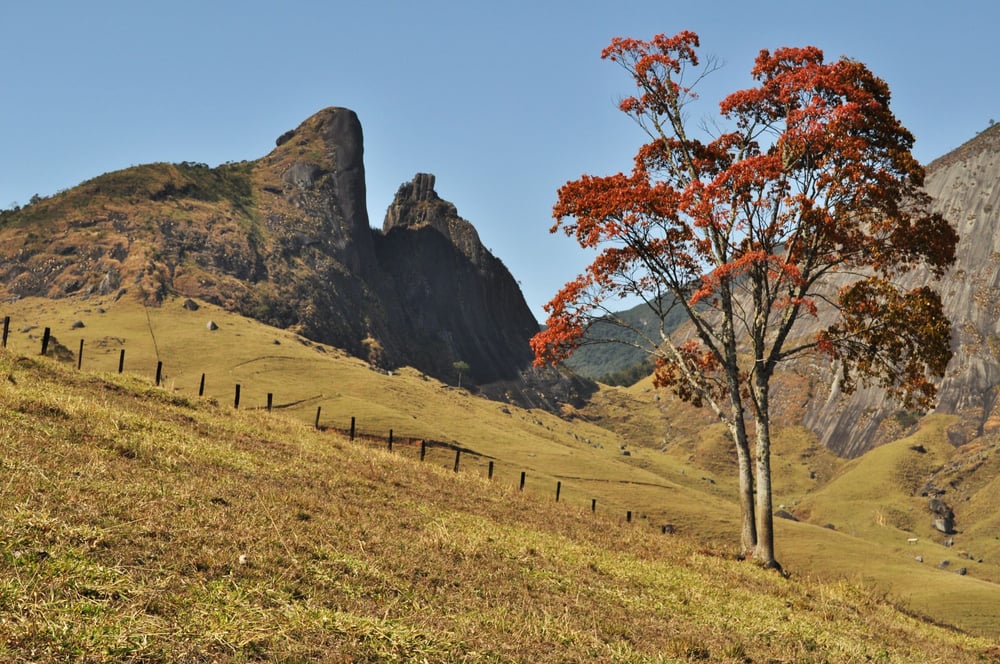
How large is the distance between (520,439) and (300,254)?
6408 cm

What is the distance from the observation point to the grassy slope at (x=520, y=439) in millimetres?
31891

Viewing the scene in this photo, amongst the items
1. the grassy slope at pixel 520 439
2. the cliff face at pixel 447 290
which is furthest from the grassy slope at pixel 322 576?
the cliff face at pixel 447 290

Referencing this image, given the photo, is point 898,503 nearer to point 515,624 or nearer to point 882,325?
point 882,325

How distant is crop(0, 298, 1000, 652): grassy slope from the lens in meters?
31.9

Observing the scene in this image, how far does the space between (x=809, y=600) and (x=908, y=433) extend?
98001 millimetres

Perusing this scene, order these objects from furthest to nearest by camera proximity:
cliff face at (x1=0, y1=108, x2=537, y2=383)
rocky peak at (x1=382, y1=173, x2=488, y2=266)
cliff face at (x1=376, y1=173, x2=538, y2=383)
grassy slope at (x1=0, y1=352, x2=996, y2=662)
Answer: rocky peak at (x1=382, y1=173, x2=488, y2=266), cliff face at (x1=376, y1=173, x2=538, y2=383), cliff face at (x1=0, y1=108, x2=537, y2=383), grassy slope at (x1=0, y1=352, x2=996, y2=662)

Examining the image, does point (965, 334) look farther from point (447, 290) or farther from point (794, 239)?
point (794, 239)

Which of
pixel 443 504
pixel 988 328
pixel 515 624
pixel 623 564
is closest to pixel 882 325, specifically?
pixel 623 564

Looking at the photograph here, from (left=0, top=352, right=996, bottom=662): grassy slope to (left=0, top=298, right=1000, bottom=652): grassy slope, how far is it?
3460 mm

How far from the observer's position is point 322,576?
931 cm

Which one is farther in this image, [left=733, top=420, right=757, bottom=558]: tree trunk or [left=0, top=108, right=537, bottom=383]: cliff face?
[left=0, top=108, right=537, bottom=383]: cliff face

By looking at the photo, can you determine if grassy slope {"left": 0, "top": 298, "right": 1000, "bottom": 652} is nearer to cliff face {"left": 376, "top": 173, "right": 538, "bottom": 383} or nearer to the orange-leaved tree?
the orange-leaved tree

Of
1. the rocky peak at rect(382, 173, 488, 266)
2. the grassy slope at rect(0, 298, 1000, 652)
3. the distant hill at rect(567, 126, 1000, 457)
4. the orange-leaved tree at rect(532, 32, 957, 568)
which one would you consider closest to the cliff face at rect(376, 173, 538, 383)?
the rocky peak at rect(382, 173, 488, 266)

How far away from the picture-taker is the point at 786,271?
2052 cm
